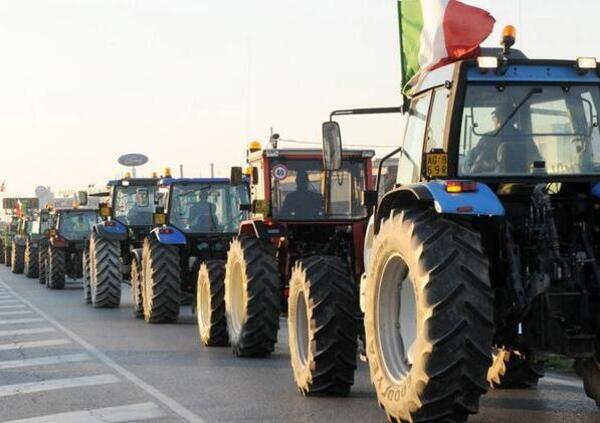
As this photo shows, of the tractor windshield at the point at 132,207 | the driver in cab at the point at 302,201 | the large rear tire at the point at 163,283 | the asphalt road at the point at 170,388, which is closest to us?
the asphalt road at the point at 170,388

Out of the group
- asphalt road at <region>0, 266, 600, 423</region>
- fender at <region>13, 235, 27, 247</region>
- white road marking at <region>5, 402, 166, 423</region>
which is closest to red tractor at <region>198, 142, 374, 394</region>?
asphalt road at <region>0, 266, 600, 423</region>

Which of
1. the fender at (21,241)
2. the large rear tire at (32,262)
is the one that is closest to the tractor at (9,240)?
the fender at (21,241)

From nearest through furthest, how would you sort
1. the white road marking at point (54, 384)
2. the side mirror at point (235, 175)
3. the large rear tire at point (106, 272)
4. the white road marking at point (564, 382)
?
the white road marking at point (564, 382)
the white road marking at point (54, 384)
the side mirror at point (235, 175)
the large rear tire at point (106, 272)

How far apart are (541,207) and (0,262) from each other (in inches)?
1809

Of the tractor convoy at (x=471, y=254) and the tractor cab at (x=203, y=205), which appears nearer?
the tractor convoy at (x=471, y=254)

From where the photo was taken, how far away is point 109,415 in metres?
8.33

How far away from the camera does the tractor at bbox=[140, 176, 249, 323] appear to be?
16.6 m

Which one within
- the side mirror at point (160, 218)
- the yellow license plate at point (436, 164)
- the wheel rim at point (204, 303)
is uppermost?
the yellow license plate at point (436, 164)

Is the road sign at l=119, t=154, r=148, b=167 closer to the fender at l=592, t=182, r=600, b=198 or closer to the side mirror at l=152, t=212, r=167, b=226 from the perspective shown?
the side mirror at l=152, t=212, r=167, b=226

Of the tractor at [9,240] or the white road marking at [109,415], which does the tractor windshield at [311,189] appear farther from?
the tractor at [9,240]

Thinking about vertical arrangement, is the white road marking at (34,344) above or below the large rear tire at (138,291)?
below

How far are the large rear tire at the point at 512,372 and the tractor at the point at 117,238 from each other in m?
11.2

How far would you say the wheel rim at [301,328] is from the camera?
368 inches

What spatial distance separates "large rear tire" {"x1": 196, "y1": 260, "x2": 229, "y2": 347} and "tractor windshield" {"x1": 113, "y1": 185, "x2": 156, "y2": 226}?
7.82 meters
